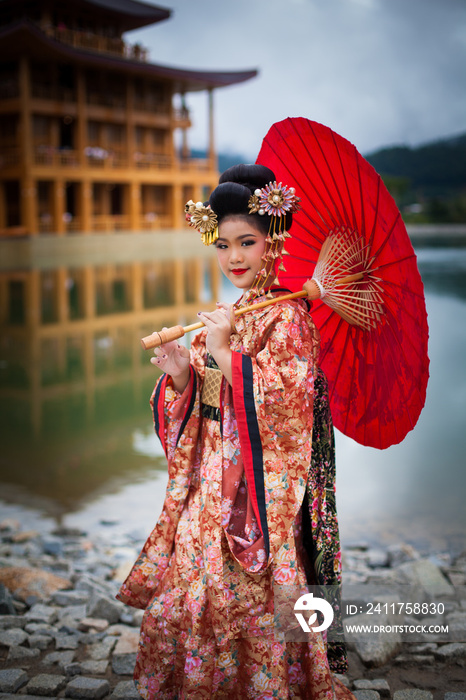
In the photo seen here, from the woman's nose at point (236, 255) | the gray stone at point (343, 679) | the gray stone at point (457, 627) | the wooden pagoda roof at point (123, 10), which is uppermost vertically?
the wooden pagoda roof at point (123, 10)

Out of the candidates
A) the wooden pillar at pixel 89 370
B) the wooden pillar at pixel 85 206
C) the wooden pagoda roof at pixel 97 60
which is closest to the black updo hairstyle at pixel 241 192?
the wooden pillar at pixel 89 370

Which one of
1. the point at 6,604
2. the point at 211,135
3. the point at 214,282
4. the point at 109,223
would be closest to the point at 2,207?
the point at 109,223

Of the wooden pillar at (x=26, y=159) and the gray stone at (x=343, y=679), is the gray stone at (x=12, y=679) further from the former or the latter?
the wooden pillar at (x=26, y=159)

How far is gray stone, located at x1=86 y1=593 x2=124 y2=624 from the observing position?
2242 millimetres

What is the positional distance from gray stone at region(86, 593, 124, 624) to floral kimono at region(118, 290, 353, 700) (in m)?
0.54

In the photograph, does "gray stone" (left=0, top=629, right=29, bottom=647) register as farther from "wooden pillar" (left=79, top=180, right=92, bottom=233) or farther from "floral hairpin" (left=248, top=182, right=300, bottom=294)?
"wooden pillar" (left=79, top=180, right=92, bottom=233)

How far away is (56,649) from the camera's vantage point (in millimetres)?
2049

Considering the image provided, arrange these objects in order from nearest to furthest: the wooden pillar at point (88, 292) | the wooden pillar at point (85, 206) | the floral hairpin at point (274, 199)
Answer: the floral hairpin at point (274, 199), the wooden pillar at point (88, 292), the wooden pillar at point (85, 206)

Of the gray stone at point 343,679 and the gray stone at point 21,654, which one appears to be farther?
the gray stone at point 21,654

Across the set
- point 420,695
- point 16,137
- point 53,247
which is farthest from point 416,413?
point 16,137

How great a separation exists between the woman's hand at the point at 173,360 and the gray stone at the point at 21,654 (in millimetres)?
995

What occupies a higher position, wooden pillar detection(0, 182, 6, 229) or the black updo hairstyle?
wooden pillar detection(0, 182, 6, 229)

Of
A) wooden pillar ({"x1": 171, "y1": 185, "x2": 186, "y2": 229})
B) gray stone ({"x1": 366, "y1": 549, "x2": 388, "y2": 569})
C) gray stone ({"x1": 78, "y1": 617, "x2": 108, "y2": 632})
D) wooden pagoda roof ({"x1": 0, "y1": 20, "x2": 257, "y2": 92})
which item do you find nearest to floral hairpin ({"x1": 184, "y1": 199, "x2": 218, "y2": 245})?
gray stone ({"x1": 78, "y1": 617, "x2": 108, "y2": 632})

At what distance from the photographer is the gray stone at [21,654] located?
1.97 m
